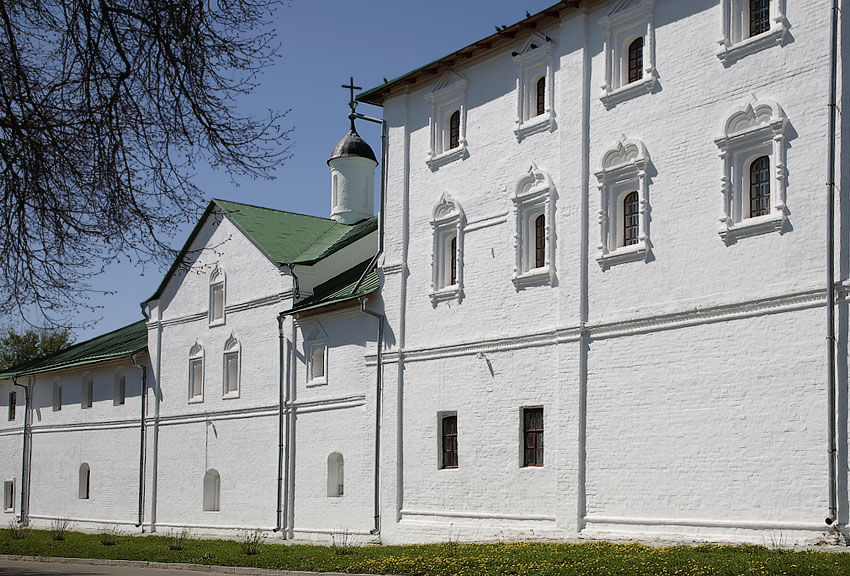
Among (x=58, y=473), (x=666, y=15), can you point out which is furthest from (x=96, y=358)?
(x=666, y=15)

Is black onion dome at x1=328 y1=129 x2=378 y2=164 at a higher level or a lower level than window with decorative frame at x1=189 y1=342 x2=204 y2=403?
higher

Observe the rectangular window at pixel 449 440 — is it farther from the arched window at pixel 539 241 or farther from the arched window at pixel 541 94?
the arched window at pixel 541 94

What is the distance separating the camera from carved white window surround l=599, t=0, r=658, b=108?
64.5 ft

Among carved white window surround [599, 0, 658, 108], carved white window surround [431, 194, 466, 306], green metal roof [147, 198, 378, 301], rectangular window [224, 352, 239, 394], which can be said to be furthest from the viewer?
rectangular window [224, 352, 239, 394]

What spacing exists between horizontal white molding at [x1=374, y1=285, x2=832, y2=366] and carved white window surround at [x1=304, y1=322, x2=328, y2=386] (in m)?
3.88

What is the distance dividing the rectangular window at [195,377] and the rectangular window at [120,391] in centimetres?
453

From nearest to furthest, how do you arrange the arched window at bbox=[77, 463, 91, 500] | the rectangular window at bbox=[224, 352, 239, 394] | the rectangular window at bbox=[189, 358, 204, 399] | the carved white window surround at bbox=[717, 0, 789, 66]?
the carved white window surround at bbox=[717, 0, 789, 66]
the rectangular window at bbox=[224, 352, 239, 394]
the rectangular window at bbox=[189, 358, 204, 399]
the arched window at bbox=[77, 463, 91, 500]

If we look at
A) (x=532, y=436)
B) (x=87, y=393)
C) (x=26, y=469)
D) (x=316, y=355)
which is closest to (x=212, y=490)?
(x=316, y=355)

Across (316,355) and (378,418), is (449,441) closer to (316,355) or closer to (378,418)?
(378,418)

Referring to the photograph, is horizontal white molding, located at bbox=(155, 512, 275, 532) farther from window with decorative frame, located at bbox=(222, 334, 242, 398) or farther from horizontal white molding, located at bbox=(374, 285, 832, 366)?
horizontal white molding, located at bbox=(374, 285, 832, 366)

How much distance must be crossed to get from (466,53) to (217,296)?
12609 millimetres

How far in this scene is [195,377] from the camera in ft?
109

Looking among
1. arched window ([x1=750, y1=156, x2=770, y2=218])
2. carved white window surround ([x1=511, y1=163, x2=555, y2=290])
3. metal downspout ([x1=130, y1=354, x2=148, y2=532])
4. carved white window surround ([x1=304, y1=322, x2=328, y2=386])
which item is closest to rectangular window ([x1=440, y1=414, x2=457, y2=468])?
carved white window surround ([x1=511, y1=163, x2=555, y2=290])

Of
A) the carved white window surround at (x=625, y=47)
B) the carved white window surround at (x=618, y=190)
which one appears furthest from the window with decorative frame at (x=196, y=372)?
the carved white window surround at (x=625, y=47)
